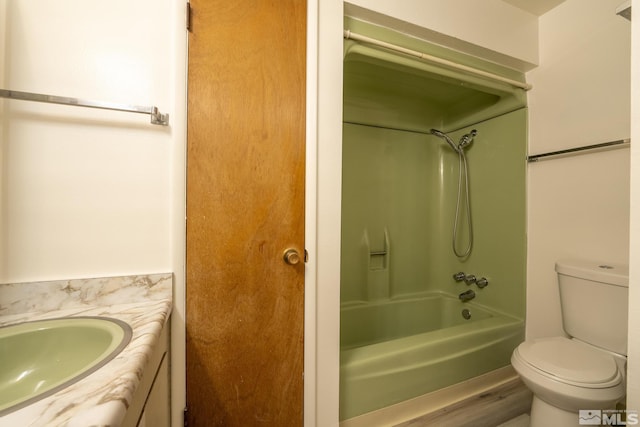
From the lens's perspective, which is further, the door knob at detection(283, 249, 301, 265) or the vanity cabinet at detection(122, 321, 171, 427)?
the door knob at detection(283, 249, 301, 265)

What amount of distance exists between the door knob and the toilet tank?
1.42m

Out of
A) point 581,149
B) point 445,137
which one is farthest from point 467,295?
point 445,137

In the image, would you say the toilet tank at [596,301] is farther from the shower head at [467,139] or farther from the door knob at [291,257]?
the door knob at [291,257]

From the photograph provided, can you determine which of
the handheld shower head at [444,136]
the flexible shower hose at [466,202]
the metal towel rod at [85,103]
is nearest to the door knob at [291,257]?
the metal towel rod at [85,103]

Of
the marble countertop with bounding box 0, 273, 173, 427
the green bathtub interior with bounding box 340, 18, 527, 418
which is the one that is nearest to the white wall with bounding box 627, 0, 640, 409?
the green bathtub interior with bounding box 340, 18, 527, 418

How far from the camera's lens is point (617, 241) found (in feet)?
3.97

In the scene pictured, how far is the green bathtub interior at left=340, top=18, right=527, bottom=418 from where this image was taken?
1.60 meters

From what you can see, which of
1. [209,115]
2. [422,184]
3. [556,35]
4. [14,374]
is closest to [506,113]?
[556,35]

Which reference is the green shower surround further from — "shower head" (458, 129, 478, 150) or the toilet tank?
the toilet tank

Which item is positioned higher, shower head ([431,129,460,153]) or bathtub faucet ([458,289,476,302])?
shower head ([431,129,460,153])

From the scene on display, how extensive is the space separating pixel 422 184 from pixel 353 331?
1.41 m

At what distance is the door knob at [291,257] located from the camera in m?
0.98

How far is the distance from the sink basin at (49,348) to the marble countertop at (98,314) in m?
0.05

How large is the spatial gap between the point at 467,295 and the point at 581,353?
0.80m
